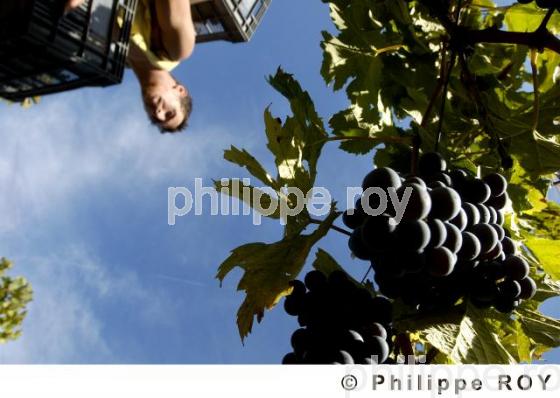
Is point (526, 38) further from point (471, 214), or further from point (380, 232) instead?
point (380, 232)

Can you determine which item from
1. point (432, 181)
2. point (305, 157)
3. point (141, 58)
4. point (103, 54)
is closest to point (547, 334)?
point (432, 181)

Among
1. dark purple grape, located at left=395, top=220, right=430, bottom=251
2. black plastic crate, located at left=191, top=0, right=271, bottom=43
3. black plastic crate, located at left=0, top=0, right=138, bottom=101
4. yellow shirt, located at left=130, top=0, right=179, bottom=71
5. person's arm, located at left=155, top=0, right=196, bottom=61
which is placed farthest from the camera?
black plastic crate, located at left=191, top=0, right=271, bottom=43

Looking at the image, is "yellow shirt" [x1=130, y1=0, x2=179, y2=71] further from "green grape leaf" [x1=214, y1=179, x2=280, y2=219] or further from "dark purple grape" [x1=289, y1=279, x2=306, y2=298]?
"dark purple grape" [x1=289, y1=279, x2=306, y2=298]

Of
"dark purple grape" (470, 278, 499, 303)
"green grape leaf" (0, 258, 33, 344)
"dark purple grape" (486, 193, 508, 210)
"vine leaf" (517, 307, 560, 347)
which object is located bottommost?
"green grape leaf" (0, 258, 33, 344)

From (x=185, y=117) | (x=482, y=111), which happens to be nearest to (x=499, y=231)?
(x=482, y=111)

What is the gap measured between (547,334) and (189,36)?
2.05 meters

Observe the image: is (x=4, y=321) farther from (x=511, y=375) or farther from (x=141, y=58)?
(x=511, y=375)

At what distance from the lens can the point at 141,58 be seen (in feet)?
9.33

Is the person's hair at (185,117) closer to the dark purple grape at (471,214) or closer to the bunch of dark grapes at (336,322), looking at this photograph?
the bunch of dark grapes at (336,322)

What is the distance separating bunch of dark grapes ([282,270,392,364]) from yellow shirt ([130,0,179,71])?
1.87 metres

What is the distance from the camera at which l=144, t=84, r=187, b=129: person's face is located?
11.6ft

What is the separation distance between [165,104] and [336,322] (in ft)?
9.28

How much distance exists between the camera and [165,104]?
3715 mm

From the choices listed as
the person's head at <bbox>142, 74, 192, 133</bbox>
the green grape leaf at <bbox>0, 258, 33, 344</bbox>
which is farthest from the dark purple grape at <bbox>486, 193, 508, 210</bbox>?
the green grape leaf at <bbox>0, 258, 33, 344</bbox>
